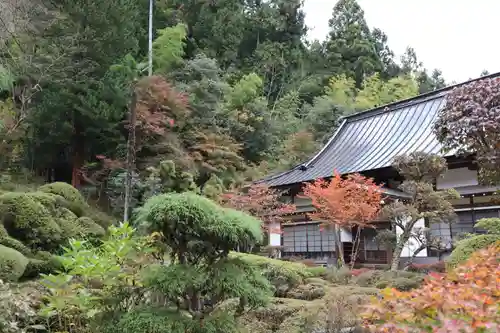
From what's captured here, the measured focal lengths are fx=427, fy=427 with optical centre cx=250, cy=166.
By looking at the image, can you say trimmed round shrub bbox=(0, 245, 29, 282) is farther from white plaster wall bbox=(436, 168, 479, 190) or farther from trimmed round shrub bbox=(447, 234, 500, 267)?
white plaster wall bbox=(436, 168, 479, 190)

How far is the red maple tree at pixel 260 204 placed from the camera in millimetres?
11789

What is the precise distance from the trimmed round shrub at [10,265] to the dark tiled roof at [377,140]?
815 centimetres

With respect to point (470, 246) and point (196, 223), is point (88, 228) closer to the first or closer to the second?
point (196, 223)

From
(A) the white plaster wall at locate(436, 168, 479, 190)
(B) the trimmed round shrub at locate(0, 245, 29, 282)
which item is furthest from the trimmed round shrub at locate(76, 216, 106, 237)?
(A) the white plaster wall at locate(436, 168, 479, 190)

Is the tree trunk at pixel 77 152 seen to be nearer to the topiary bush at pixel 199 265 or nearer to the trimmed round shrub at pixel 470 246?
the topiary bush at pixel 199 265

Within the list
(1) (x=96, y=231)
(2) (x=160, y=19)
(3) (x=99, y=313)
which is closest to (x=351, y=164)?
(1) (x=96, y=231)

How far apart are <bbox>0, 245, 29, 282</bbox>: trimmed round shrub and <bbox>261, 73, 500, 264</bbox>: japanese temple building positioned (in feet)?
26.2

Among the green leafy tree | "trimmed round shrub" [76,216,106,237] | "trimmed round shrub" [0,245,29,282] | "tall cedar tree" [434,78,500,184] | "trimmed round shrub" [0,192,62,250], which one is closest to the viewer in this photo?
"trimmed round shrub" [0,245,29,282]

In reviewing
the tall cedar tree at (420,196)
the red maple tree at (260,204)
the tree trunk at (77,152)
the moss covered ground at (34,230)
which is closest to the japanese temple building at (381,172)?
the red maple tree at (260,204)

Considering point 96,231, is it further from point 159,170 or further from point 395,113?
point 395,113

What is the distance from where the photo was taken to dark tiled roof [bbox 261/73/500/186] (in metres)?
12.1

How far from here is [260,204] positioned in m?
12.0

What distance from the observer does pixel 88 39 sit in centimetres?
1317

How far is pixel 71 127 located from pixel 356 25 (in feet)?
77.7
